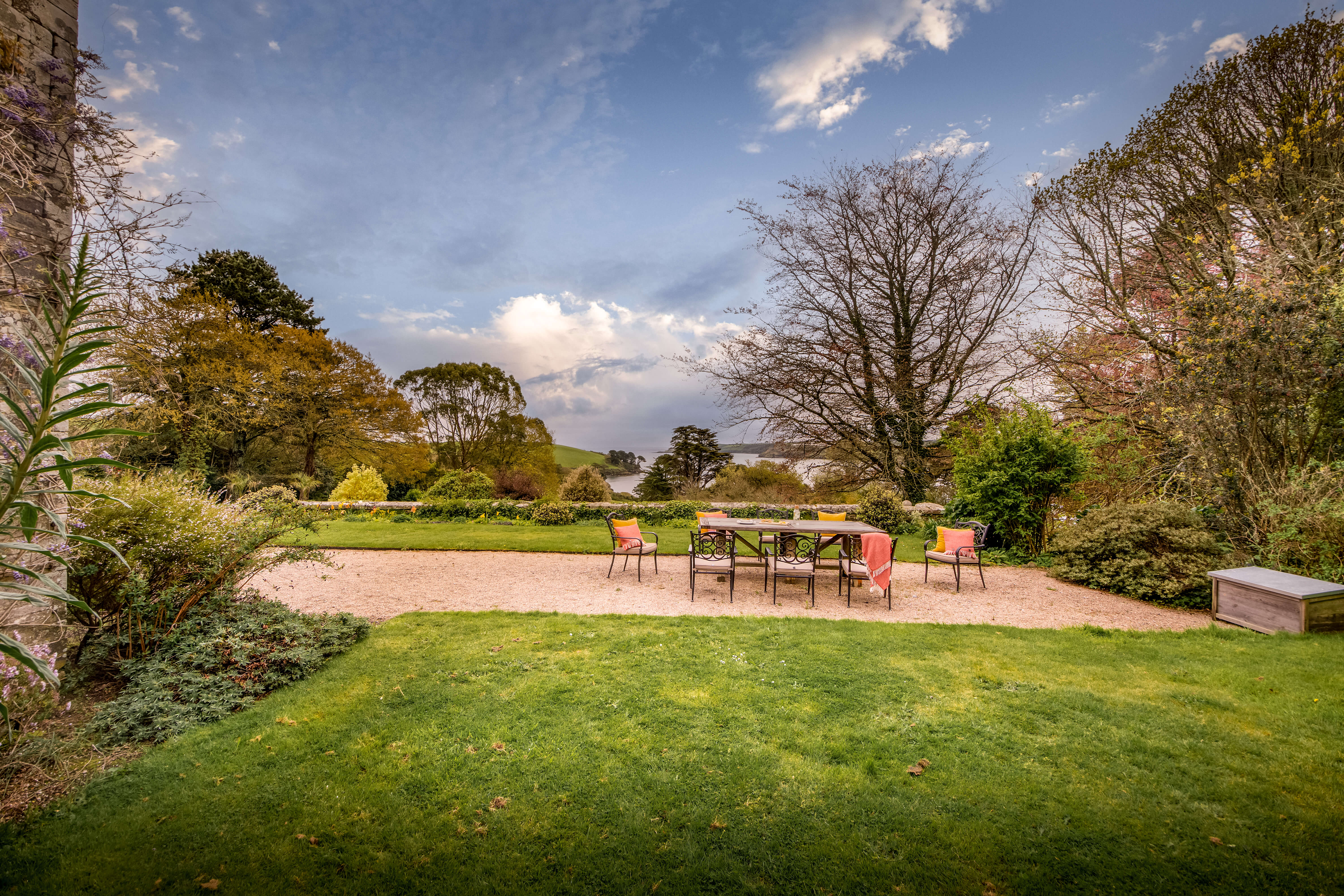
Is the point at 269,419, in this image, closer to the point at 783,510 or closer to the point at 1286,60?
the point at 783,510

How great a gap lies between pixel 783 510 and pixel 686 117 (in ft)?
26.8

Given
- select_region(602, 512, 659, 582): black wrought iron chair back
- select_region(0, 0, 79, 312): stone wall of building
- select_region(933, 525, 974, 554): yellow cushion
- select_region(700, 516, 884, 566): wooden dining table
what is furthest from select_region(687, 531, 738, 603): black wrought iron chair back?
select_region(0, 0, 79, 312): stone wall of building

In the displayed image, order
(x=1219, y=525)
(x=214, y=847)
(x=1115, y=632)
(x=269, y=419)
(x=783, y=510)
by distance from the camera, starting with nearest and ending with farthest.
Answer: (x=214, y=847)
(x=1115, y=632)
(x=1219, y=525)
(x=783, y=510)
(x=269, y=419)

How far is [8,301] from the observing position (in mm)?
3172

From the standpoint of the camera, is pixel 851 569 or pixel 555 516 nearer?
pixel 851 569

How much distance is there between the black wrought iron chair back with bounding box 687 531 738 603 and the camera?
22.4ft

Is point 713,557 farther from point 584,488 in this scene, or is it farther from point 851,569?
point 584,488

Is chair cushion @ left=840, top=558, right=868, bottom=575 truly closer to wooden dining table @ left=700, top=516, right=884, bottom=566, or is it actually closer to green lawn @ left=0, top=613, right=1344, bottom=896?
wooden dining table @ left=700, top=516, right=884, bottom=566

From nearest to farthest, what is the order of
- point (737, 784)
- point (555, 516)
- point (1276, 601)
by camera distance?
point (737, 784), point (1276, 601), point (555, 516)

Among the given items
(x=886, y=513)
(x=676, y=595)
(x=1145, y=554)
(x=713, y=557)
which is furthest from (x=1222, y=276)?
(x=676, y=595)

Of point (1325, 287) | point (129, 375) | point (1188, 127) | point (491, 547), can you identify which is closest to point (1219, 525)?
point (1325, 287)

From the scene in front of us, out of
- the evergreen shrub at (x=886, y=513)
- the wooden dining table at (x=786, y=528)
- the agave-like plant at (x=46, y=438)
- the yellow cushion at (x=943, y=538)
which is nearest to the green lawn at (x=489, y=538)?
the evergreen shrub at (x=886, y=513)

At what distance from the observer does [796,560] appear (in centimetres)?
696

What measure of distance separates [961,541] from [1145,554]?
2215 millimetres
